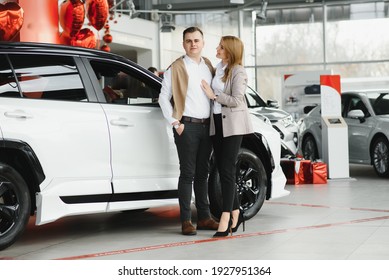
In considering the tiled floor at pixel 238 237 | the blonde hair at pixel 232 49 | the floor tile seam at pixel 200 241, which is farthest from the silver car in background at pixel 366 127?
the blonde hair at pixel 232 49

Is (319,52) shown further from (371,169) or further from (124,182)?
(124,182)

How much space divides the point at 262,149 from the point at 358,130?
20.1 feet

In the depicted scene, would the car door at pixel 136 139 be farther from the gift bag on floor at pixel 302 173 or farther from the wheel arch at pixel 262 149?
the gift bag on floor at pixel 302 173

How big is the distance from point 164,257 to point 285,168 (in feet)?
22.5

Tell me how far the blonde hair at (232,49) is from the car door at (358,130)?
6.81m

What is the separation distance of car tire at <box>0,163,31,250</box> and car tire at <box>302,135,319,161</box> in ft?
29.4

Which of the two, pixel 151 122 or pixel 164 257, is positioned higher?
pixel 151 122

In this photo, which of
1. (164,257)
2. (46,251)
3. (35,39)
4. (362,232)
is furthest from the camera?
(35,39)

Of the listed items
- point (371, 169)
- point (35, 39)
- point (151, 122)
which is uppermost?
point (35, 39)

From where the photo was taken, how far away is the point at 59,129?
19.9 ft

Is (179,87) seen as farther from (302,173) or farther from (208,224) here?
(302,173)

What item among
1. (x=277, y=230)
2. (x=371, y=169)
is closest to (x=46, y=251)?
(x=277, y=230)

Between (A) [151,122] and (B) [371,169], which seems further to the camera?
(B) [371,169]

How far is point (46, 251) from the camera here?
6047 mm
